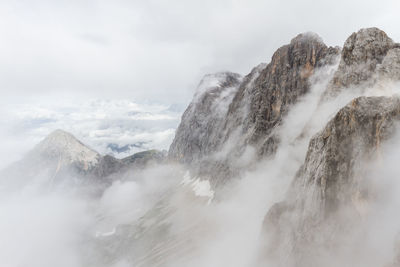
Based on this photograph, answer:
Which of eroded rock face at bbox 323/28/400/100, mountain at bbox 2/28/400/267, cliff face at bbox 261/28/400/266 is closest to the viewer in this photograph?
mountain at bbox 2/28/400/267

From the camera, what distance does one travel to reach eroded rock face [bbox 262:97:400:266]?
29297mm

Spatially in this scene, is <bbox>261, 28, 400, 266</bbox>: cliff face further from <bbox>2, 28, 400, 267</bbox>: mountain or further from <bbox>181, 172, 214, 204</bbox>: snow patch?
<bbox>181, 172, 214, 204</bbox>: snow patch

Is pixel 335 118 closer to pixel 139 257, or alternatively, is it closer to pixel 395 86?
pixel 395 86

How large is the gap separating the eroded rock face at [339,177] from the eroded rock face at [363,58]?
1726cm

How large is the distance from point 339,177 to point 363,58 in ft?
102

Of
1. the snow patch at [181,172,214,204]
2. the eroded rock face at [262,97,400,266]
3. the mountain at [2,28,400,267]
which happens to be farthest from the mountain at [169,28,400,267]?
the snow patch at [181,172,214,204]

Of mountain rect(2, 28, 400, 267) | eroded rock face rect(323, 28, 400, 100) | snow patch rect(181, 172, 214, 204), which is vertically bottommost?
snow patch rect(181, 172, 214, 204)

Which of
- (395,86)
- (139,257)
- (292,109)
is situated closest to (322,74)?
(292,109)

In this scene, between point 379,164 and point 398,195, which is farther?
point 379,164

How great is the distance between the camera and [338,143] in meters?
32.2

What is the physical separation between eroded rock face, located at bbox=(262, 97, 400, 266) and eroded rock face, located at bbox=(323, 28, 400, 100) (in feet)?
56.6

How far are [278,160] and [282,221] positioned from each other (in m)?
48.9

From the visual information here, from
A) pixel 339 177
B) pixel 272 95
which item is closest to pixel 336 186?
pixel 339 177

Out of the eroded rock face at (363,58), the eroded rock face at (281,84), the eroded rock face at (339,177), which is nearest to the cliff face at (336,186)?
the eroded rock face at (339,177)
